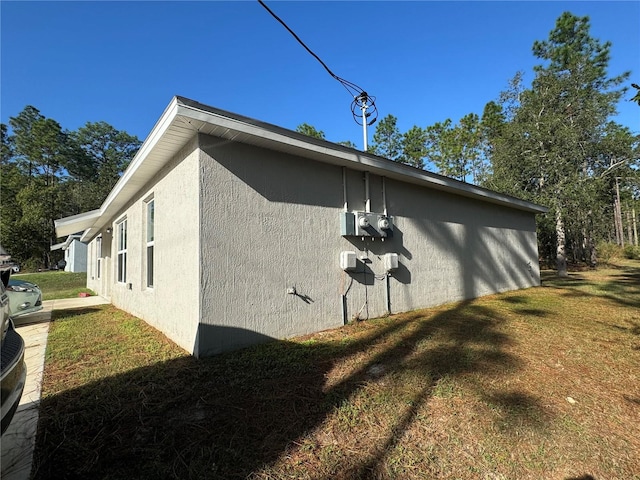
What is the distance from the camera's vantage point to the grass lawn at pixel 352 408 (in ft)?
5.92

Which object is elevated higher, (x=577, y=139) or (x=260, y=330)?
(x=577, y=139)

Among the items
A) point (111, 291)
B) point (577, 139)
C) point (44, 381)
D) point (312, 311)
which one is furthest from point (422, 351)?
point (577, 139)

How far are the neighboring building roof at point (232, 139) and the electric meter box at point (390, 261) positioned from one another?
1546 mm

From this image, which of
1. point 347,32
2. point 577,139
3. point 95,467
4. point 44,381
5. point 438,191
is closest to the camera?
point 95,467

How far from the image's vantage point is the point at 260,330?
3.86 meters

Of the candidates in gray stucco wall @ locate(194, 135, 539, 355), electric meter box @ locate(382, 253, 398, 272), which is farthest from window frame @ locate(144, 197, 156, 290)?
electric meter box @ locate(382, 253, 398, 272)

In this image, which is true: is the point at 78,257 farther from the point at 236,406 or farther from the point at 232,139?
the point at 236,406

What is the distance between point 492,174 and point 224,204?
51.2ft

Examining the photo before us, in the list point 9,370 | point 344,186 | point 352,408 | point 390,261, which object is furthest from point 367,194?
point 9,370

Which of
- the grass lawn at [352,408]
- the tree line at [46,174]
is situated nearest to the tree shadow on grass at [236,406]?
the grass lawn at [352,408]

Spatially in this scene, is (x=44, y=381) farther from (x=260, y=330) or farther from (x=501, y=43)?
(x=501, y=43)

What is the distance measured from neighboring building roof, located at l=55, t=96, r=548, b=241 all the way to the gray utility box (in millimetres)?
843

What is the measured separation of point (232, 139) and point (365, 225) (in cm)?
248

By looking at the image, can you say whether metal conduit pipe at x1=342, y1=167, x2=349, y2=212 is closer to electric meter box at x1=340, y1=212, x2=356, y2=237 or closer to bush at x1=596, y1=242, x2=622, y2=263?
electric meter box at x1=340, y1=212, x2=356, y2=237
